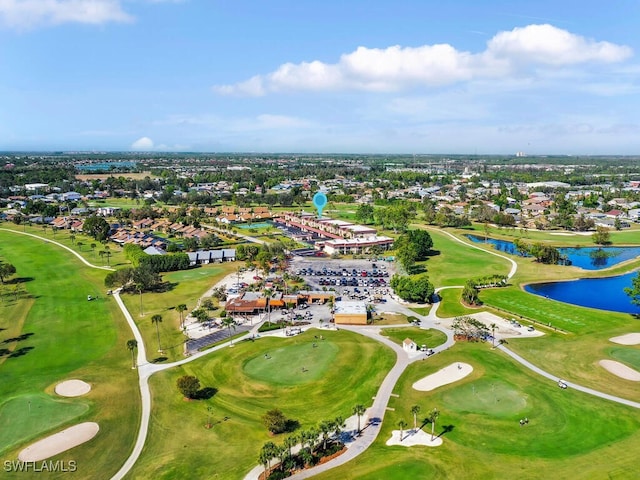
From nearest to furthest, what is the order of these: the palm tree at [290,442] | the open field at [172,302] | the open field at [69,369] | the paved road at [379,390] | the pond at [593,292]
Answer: the palm tree at [290,442] → the paved road at [379,390] → the open field at [69,369] → the open field at [172,302] → the pond at [593,292]

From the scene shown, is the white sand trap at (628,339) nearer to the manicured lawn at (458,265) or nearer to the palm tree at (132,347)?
the manicured lawn at (458,265)

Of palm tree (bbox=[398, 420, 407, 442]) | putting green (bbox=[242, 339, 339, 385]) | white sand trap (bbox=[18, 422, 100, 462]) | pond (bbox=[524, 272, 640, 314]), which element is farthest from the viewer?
pond (bbox=[524, 272, 640, 314])

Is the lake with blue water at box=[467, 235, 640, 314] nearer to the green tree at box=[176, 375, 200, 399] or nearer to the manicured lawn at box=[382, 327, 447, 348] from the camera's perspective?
the manicured lawn at box=[382, 327, 447, 348]

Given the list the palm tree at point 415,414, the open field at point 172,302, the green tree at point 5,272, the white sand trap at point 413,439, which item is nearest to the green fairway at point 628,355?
the palm tree at point 415,414

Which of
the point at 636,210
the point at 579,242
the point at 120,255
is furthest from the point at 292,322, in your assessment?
the point at 636,210

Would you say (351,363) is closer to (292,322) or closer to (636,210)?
(292,322)

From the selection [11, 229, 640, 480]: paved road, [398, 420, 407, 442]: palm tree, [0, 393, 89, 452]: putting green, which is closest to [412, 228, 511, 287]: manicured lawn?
[11, 229, 640, 480]: paved road
